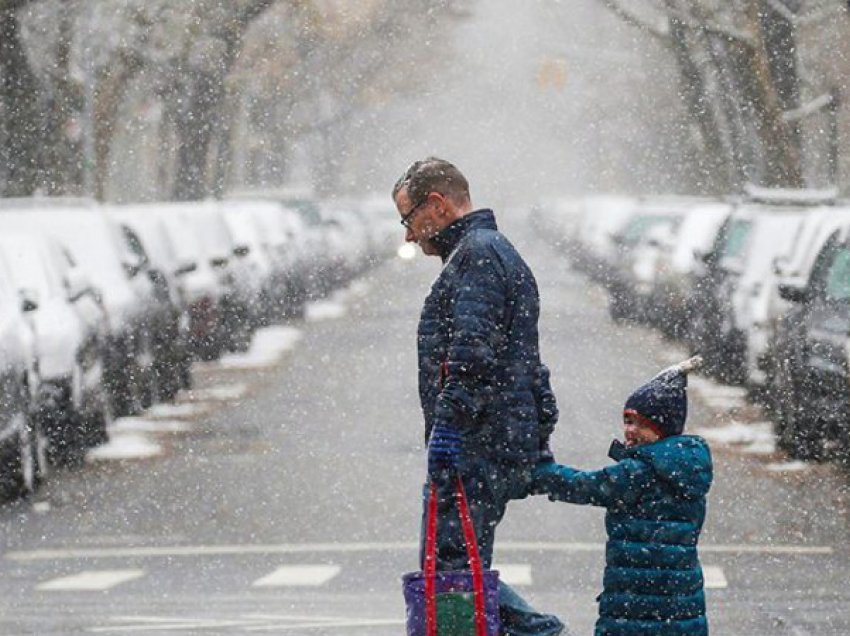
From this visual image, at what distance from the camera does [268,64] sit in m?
56.3

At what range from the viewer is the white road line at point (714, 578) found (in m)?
11.0

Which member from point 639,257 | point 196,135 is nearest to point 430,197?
point 639,257

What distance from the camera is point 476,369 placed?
7062 mm

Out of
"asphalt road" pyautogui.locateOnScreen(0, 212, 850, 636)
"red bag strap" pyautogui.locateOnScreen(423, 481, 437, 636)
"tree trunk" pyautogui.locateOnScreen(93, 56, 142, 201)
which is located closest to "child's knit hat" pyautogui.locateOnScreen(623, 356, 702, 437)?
"red bag strap" pyautogui.locateOnScreen(423, 481, 437, 636)

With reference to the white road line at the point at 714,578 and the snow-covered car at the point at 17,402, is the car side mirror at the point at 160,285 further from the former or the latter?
the white road line at the point at 714,578

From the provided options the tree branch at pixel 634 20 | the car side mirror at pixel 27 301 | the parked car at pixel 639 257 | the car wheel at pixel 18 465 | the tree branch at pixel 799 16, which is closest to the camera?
the car wheel at pixel 18 465

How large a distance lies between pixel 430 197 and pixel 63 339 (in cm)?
883

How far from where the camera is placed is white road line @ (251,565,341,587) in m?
11.2

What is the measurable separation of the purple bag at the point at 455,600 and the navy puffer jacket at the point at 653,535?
295 millimetres

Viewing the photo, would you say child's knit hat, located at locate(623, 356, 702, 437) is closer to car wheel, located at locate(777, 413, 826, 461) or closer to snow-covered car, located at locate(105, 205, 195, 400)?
car wheel, located at locate(777, 413, 826, 461)

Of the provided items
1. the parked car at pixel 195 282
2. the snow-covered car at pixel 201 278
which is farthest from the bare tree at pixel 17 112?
the parked car at pixel 195 282

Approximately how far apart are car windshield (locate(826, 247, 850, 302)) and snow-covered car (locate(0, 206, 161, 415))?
15.9 feet

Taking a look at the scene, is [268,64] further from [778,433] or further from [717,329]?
[778,433]

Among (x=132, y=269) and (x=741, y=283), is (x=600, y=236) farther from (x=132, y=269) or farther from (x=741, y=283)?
(x=132, y=269)
